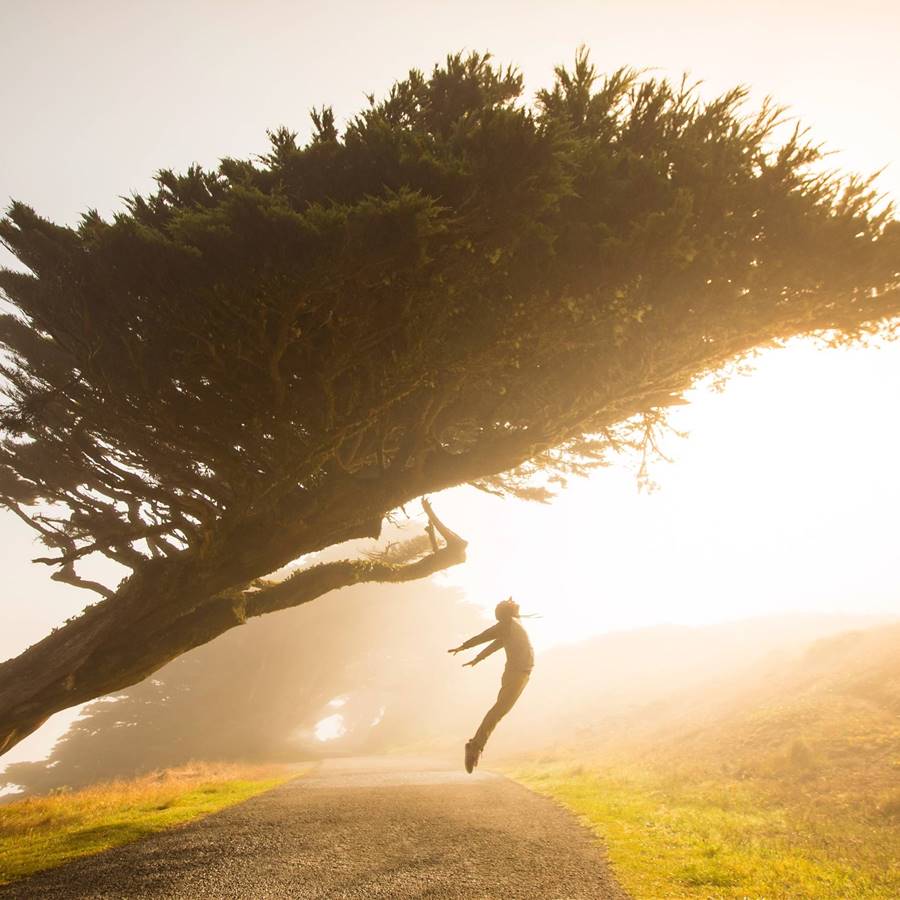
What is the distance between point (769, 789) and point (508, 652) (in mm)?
6886

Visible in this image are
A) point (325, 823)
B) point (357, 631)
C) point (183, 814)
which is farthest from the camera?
point (357, 631)

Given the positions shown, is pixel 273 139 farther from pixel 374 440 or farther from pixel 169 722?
pixel 169 722

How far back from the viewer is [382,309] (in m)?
6.54

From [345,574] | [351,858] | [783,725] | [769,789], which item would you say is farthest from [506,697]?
[783,725]

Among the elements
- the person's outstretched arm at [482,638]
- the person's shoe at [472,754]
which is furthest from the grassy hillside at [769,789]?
the person's outstretched arm at [482,638]

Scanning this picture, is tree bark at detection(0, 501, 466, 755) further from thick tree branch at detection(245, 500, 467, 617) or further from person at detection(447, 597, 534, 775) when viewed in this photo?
person at detection(447, 597, 534, 775)

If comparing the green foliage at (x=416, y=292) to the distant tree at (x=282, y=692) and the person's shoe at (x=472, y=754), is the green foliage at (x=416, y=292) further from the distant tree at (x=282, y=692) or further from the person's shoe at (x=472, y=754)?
the distant tree at (x=282, y=692)

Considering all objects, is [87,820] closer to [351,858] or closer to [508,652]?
[351,858]

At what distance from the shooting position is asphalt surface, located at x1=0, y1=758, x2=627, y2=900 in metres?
4.48

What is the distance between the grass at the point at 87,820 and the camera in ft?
18.3

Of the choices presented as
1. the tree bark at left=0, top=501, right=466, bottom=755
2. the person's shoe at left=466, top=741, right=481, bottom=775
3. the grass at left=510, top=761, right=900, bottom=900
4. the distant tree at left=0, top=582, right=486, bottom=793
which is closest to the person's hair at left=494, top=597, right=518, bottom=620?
the person's shoe at left=466, top=741, right=481, bottom=775

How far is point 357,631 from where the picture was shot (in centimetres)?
4072

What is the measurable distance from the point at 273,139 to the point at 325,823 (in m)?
9.72

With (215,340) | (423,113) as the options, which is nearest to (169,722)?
(215,340)
